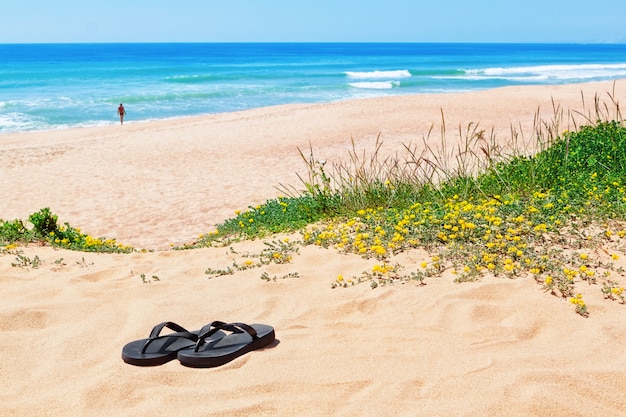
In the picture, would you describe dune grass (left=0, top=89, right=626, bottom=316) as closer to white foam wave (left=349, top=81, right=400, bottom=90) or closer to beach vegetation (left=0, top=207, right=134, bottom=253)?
beach vegetation (left=0, top=207, right=134, bottom=253)

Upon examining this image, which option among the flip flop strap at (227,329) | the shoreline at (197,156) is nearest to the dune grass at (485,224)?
the shoreline at (197,156)

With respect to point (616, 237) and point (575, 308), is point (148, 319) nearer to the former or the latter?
point (575, 308)

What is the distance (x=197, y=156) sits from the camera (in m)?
15.0

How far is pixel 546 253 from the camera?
15.1 feet

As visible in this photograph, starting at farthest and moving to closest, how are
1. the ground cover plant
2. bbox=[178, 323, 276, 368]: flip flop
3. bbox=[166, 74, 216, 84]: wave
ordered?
bbox=[166, 74, 216, 84]: wave → the ground cover plant → bbox=[178, 323, 276, 368]: flip flop

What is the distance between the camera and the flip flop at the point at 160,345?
3.36 meters

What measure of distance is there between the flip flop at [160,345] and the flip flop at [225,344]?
0.17 ft

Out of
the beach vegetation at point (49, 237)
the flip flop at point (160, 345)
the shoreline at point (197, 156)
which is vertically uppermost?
the flip flop at point (160, 345)

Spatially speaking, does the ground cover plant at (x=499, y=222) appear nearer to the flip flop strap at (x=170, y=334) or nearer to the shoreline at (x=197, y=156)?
the shoreline at (x=197, y=156)

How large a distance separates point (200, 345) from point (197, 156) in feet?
39.0

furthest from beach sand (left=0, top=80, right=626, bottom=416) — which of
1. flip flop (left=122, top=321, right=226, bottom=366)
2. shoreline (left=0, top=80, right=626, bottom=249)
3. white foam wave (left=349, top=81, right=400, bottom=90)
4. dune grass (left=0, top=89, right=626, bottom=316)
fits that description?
white foam wave (left=349, top=81, right=400, bottom=90)

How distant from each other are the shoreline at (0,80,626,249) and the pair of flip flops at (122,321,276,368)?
4218mm

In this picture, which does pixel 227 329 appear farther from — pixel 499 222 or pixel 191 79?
pixel 191 79

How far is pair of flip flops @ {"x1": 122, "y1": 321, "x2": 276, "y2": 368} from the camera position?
3.35 meters
